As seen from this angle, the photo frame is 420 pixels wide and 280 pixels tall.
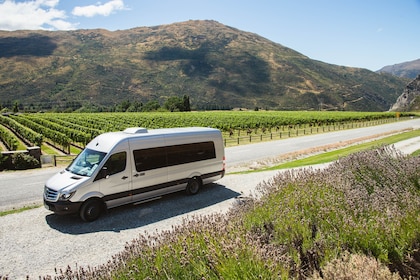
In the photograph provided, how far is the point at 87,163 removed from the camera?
9.83m

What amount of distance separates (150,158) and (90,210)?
2.45m

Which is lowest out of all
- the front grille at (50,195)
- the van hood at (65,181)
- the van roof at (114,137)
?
the front grille at (50,195)

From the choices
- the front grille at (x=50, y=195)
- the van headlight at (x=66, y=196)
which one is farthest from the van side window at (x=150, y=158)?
the front grille at (x=50, y=195)

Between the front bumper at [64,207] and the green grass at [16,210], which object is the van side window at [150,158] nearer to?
the front bumper at [64,207]

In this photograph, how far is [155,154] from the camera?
10555 millimetres

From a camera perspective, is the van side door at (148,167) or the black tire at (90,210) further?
the van side door at (148,167)

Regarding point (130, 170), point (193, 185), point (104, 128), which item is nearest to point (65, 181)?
point (130, 170)

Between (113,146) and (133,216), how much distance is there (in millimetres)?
2250

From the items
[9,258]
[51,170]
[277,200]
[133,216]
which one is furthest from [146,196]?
[51,170]

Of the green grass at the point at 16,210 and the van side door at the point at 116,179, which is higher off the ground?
the van side door at the point at 116,179

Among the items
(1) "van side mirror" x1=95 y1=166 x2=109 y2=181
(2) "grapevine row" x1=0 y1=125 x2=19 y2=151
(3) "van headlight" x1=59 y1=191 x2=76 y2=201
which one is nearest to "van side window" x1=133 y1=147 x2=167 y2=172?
(1) "van side mirror" x1=95 y1=166 x2=109 y2=181

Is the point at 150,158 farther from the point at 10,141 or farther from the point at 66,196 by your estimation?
the point at 10,141

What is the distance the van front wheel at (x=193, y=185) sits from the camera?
11.6 meters

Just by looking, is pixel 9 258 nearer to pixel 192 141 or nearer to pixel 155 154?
pixel 155 154
